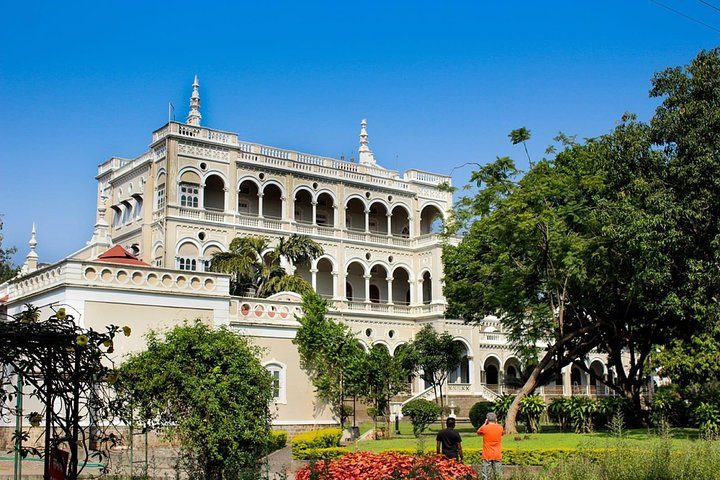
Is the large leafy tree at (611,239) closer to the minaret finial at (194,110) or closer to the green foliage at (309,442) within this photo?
the green foliage at (309,442)

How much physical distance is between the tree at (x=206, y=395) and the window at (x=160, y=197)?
88.9ft

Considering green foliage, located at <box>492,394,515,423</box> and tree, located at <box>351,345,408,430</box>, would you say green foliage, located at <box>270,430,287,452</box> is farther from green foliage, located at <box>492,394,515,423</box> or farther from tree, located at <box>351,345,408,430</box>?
green foliage, located at <box>492,394,515,423</box>

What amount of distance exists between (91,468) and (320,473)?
1008cm

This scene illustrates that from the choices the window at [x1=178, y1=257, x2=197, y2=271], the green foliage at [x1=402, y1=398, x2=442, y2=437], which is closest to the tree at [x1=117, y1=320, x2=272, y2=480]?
the green foliage at [x1=402, y1=398, x2=442, y2=437]

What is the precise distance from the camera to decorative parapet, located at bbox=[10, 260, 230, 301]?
72.5 ft

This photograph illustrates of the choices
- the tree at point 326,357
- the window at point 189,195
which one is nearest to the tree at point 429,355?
the tree at point 326,357

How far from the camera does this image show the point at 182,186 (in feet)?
146

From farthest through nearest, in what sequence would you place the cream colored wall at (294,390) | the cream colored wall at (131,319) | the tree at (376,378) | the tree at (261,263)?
the tree at (261,263), the tree at (376,378), the cream colored wall at (294,390), the cream colored wall at (131,319)

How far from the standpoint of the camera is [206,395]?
1703cm

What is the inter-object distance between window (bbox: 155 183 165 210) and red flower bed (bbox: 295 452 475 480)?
109ft

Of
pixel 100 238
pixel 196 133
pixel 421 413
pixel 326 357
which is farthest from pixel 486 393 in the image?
pixel 326 357

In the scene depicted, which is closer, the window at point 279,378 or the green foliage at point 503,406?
the window at point 279,378

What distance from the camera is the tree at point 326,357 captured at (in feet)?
85.6

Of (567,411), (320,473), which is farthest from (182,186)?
(320,473)
